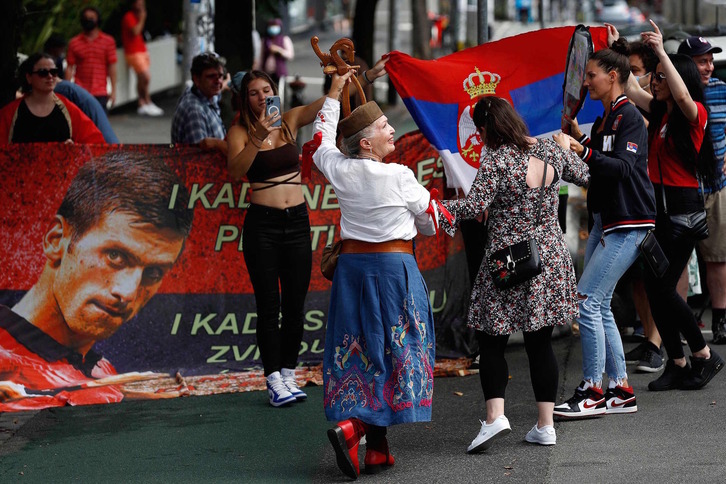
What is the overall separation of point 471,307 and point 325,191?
6.91ft

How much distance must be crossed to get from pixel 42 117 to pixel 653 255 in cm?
410

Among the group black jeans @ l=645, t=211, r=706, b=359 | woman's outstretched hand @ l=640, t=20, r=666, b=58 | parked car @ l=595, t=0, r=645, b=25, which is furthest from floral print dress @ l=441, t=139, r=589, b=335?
parked car @ l=595, t=0, r=645, b=25

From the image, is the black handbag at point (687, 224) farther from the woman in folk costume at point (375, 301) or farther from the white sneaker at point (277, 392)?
the white sneaker at point (277, 392)

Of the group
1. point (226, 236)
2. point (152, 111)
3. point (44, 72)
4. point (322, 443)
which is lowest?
point (322, 443)

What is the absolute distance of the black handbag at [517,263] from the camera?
5586 mm

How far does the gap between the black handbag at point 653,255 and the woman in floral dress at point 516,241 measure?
686mm

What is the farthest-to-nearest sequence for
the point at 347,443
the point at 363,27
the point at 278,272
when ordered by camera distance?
Result: the point at 363,27 → the point at 278,272 → the point at 347,443

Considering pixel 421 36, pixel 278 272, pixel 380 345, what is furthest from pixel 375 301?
pixel 421 36

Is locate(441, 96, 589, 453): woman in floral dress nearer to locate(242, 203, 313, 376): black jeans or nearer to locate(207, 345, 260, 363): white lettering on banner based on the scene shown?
locate(242, 203, 313, 376): black jeans

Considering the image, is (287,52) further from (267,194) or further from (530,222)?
(530,222)

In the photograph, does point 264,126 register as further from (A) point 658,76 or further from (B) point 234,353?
(A) point 658,76

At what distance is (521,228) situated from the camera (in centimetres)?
568

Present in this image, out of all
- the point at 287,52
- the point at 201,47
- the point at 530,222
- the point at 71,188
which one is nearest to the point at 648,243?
the point at 530,222

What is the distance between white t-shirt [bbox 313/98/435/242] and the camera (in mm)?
5457
